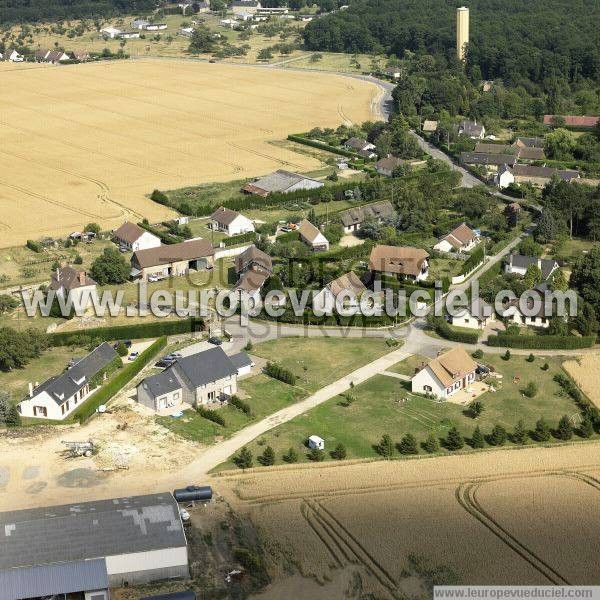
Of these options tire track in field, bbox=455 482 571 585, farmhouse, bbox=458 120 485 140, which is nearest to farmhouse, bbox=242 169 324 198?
farmhouse, bbox=458 120 485 140

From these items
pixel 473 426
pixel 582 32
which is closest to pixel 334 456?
pixel 473 426

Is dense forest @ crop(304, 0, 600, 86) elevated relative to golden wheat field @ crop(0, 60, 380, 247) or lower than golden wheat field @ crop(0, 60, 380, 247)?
elevated

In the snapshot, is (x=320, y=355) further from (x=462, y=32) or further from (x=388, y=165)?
(x=462, y=32)

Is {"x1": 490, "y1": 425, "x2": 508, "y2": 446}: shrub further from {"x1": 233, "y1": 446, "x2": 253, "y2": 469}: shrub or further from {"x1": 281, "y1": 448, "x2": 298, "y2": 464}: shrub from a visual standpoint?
{"x1": 233, "y1": 446, "x2": 253, "y2": 469}: shrub

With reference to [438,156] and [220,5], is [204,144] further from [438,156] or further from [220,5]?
[220,5]

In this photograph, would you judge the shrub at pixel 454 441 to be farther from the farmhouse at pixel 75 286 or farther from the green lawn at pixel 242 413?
the farmhouse at pixel 75 286

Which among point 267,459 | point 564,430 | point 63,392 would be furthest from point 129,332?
point 564,430

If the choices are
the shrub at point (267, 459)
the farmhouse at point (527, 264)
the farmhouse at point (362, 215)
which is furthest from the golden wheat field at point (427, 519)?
the farmhouse at point (362, 215)
